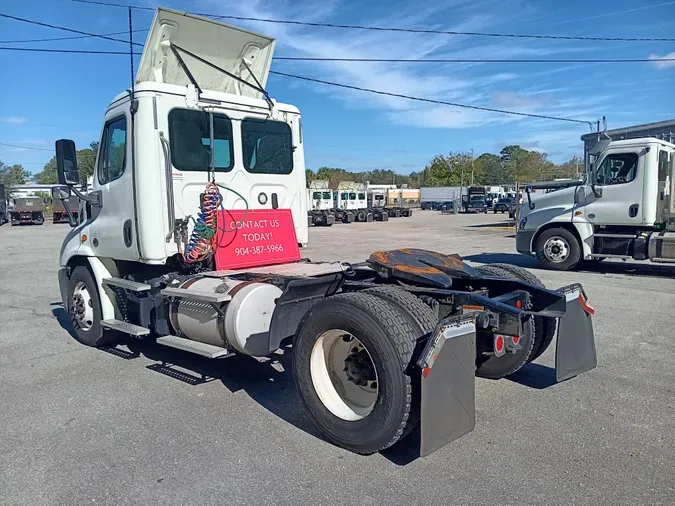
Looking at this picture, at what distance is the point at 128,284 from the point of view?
5875 mm

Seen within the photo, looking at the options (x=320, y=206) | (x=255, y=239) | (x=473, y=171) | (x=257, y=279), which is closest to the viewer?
(x=257, y=279)

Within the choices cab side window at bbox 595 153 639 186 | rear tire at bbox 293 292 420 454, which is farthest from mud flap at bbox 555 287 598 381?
cab side window at bbox 595 153 639 186

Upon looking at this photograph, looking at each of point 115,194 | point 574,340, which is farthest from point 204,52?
point 574,340

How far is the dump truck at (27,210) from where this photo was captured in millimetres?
39469

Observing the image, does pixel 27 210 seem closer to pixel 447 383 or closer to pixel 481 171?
pixel 447 383

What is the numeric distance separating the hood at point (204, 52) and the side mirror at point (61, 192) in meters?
1.53

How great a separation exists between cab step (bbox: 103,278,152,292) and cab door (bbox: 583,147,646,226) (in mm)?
10203

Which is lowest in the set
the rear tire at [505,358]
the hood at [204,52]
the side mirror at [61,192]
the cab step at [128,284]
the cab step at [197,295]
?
the rear tire at [505,358]

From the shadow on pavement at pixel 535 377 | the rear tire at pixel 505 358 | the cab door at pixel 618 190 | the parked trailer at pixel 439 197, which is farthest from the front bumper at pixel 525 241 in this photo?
the parked trailer at pixel 439 197

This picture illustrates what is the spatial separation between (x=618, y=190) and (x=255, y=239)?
9.25 m

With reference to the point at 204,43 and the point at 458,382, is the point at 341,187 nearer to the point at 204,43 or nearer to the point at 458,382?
the point at 204,43

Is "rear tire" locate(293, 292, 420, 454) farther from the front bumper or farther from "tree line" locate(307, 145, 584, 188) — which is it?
"tree line" locate(307, 145, 584, 188)

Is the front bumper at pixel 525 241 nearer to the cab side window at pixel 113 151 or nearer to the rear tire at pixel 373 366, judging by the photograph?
the cab side window at pixel 113 151

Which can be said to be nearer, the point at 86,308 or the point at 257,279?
the point at 257,279
